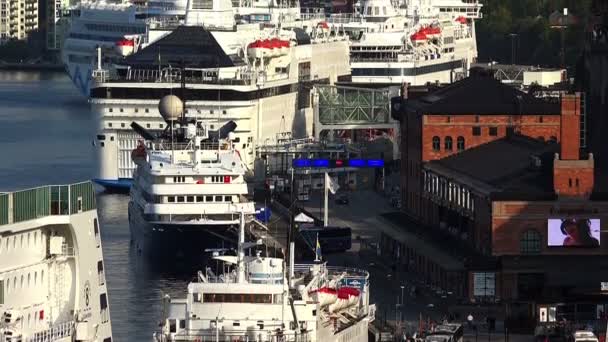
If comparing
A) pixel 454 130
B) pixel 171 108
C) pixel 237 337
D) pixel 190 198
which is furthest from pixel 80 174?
pixel 237 337

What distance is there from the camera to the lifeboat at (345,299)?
53.7m

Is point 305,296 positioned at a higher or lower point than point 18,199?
lower

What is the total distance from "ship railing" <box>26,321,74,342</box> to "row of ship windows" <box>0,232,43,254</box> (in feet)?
3.66

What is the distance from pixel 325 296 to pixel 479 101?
44113mm

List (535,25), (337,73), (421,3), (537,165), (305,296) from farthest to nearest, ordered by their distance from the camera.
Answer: (535,25) < (421,3) < (337,73) < (537,165) < (305,296)

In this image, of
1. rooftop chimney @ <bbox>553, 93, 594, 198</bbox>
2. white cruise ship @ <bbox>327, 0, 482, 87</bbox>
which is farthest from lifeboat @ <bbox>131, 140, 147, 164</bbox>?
white cruise ship @ <bbox>327, 0, 482, 87</bbox>

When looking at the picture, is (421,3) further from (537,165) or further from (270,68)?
(537,165)

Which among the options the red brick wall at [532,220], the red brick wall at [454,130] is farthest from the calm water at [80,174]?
the red brick wall at [454,130]

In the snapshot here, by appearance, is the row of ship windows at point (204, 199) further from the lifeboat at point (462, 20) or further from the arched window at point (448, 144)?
the lifeboat at point (462, 20)

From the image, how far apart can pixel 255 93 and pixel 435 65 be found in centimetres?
3335

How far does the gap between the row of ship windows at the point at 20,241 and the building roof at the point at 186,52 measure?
86935 millimetres

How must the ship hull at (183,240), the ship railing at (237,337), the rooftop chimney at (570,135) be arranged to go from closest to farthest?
the ship railing at (237,337) < the rooftop chimney at (570,135) < the ship hull at (183,240)

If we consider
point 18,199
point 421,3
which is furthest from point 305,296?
point 421,3

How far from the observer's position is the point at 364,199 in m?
111
